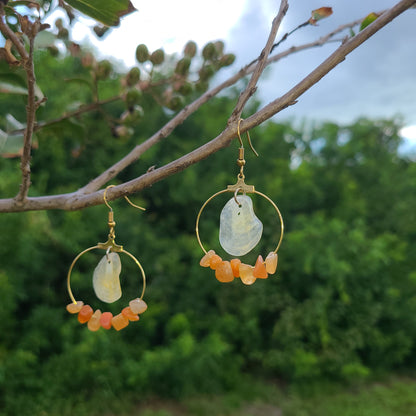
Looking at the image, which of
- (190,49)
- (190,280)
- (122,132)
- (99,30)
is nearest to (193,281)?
(190,280)

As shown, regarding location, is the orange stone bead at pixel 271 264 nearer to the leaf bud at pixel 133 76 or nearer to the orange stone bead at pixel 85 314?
the orange stone bead at pixel 85 314

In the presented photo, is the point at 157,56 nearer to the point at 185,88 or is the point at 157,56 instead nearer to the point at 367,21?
the point at 185,88

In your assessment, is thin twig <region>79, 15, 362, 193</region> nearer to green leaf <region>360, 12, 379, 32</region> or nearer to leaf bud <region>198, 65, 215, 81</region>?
leaf bud <region>198, 65, 215, 81</region>

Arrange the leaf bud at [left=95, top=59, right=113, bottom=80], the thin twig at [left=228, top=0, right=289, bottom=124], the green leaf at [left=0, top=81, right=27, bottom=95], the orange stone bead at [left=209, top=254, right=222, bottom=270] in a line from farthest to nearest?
the leaf bud at [left=95, top=59, right=113, bottom=80] → the green leaf at [left=0, top=81, right=27, bottom=95] → the orange stone bead at [left=209, top=254, right=222, bottom=270] → the thin twig at [left=228, top=0, right=289, bottom=124]

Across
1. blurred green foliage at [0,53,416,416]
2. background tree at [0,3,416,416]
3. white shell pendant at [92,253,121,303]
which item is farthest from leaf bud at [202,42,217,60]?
blurred green foliage at [0,53,416,416]

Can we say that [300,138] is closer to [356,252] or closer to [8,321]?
[356,252]

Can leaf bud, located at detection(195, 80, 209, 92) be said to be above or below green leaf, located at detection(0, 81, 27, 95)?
above

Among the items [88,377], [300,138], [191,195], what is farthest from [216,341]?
[300,138]

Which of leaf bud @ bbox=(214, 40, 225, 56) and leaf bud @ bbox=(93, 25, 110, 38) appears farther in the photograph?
leaf bud @ bbox=(214, 40, 225, 56)
